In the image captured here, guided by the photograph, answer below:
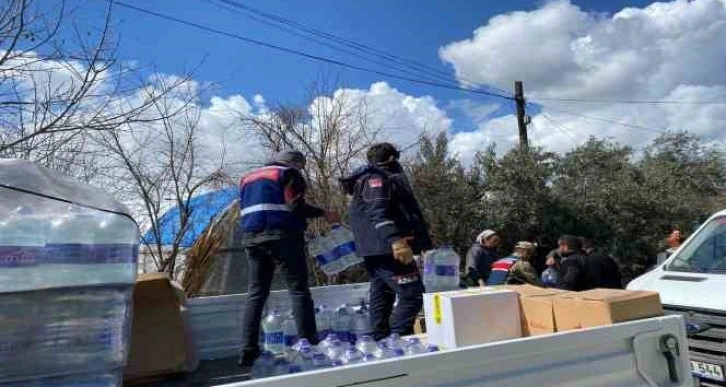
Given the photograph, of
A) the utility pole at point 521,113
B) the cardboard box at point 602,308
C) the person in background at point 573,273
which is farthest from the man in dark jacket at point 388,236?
the utility pole at point 521,113

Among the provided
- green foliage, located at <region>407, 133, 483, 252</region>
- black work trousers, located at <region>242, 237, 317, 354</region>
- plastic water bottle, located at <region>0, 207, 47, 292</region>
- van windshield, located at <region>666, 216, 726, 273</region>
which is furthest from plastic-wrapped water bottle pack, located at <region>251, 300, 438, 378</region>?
green foliage, located at <region>407, 133, 483, 252</region>

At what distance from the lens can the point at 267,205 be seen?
4.04m

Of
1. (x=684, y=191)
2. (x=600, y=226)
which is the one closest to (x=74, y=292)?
(x=600, y=226)

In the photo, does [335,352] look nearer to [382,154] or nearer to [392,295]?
[392,295]

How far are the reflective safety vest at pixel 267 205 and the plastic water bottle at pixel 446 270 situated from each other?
5.86 feet

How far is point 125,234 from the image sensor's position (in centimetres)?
215

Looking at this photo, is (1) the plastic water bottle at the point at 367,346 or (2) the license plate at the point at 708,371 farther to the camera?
(2) the license plate at the point at 708,371

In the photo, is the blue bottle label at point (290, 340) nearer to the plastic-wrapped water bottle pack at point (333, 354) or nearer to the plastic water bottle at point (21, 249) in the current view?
the plastic-wrapped water bottle pack at point (333, 354)

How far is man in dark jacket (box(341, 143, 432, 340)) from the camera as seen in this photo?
4.02 meters

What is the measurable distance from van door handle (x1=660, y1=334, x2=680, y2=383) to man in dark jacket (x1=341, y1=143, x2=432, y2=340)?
67.4 inches

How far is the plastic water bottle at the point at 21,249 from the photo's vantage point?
184 cm

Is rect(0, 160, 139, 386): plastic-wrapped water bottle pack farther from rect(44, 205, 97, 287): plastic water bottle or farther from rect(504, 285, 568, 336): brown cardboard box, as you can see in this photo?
rect(504, 285, 568, 336): brown cardboard box

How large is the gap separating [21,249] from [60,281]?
15 cm

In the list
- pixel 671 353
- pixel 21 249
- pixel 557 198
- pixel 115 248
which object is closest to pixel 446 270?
pixel 671 353
